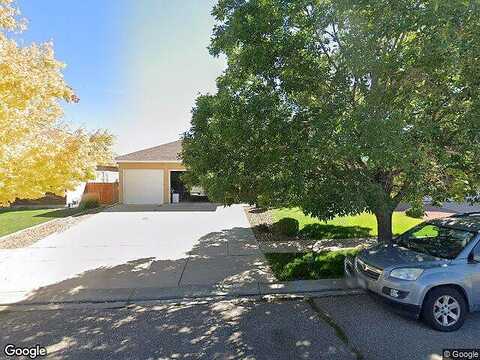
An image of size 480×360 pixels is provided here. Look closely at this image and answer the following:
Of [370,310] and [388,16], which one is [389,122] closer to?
[388,16]

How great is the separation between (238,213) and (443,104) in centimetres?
1136

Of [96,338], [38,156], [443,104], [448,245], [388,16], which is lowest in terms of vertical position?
[96,338]

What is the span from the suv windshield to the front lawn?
5.23ft

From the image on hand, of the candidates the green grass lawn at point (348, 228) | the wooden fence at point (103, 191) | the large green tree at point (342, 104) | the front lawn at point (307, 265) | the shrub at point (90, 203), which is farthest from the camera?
the wooden fence at point (103, 191)

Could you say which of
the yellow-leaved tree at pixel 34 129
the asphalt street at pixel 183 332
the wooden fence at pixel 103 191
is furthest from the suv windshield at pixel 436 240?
the wooden fence at pixel 103 191

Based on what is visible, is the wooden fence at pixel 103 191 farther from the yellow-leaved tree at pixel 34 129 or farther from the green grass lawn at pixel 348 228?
the yellow-leaved tree at pixel 34 129

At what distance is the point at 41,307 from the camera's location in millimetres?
5066

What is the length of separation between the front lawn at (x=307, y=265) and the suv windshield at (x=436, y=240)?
159 cm

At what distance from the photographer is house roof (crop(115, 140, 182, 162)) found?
64.2ft

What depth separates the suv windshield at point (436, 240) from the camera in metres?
4.46

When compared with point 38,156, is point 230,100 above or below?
above

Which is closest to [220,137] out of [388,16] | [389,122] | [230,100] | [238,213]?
[230,100]

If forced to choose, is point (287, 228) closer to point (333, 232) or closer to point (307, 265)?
point (333, 232)

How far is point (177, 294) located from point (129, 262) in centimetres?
253
